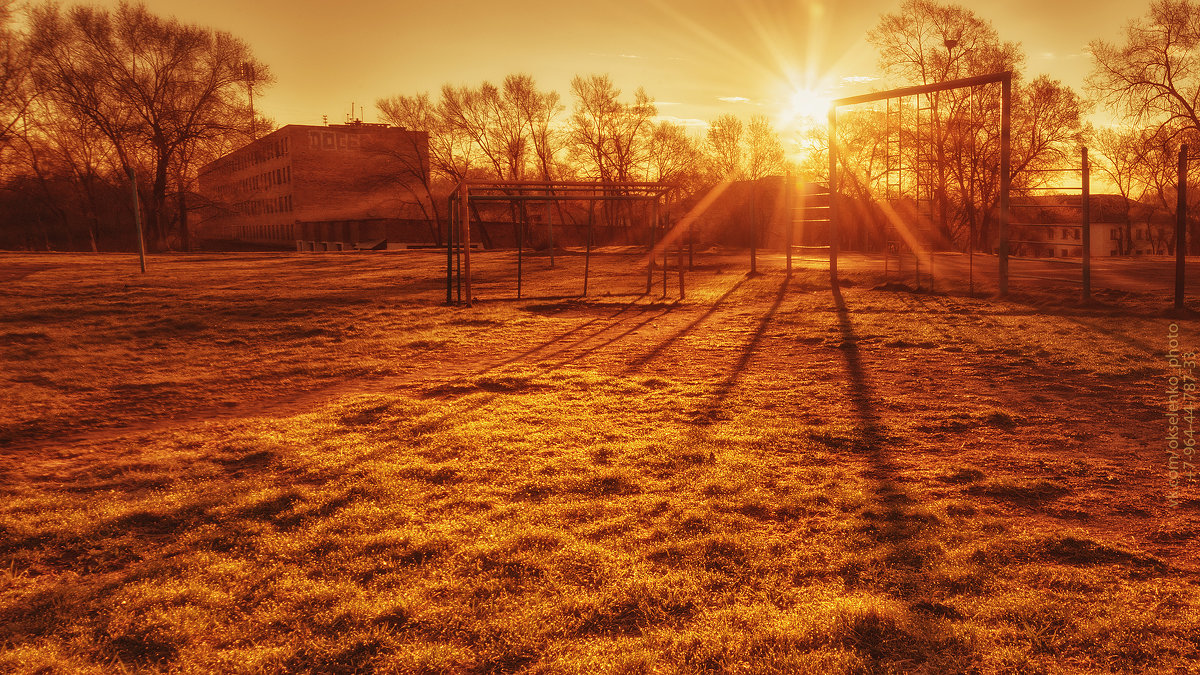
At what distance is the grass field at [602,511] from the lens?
2.71 metres

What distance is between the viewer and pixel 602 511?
157 inches

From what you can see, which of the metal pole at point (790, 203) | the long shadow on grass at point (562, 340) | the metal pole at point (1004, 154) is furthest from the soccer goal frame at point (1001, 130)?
the long shadow on grass at point (562, 340)

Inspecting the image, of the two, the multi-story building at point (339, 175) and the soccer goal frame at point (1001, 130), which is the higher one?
the multi-story building at point (339, 175)

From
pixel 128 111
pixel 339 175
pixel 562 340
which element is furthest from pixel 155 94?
pixel 562 340

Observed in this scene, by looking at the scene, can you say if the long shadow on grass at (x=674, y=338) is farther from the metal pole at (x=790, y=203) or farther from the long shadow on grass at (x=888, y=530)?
the metal pole at (x=790, y=203)

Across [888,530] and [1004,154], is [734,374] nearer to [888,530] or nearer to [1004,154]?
[888,530]

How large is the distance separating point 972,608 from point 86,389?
8.00 metres

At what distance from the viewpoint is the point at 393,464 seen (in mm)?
4836

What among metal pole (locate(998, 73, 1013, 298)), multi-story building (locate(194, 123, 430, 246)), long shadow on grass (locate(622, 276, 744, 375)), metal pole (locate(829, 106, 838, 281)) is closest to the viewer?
long shadow on grass (locate(622, 276, 744, 375))

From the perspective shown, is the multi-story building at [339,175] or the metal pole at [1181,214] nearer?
the metal pole at [1181,214]

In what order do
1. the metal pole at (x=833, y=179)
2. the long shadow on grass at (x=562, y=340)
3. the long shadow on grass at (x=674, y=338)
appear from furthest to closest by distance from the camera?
the metal pole at (x=833, y=179) < the long shadow on grass at (x=562, y=340) < the long shadow on grass at (x=674, y=338)

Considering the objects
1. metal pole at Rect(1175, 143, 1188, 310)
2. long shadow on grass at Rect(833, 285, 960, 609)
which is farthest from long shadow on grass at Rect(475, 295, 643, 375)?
metal pole at Rect(1175, 143, 1188, 310)

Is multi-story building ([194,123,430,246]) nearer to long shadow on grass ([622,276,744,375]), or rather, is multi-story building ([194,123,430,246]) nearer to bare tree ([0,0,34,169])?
bare tree ([0,0,34,169])

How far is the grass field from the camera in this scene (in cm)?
271
